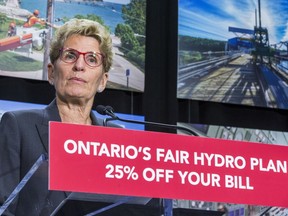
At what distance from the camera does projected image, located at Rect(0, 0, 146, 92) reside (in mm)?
4344

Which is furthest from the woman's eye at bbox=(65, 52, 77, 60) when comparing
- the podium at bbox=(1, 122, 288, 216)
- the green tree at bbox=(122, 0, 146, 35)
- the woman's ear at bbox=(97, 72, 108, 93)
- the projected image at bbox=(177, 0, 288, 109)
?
the podium at bbox=(1, 122, 288, 216)

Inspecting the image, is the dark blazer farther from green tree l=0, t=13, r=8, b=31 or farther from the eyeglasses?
green tree l=0, t=13, r=8, b=31

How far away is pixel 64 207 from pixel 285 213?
8.78ft

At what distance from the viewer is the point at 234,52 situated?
5008 millimetres

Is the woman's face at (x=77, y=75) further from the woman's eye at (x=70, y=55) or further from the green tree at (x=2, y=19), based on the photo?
the green tree at (x=2, y=19)

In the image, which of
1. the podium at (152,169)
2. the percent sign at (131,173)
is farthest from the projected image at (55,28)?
the percent sign at (131,173)

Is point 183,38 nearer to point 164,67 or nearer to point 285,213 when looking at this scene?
point 164,67

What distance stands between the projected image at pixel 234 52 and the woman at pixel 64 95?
0.72 meters

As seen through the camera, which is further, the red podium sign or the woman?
the woman

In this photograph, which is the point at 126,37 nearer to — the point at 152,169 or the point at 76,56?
the point at 76,56

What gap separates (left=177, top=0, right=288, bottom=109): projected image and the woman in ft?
2.36

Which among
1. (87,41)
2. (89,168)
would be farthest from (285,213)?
(89,168)

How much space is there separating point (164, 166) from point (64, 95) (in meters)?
1.94

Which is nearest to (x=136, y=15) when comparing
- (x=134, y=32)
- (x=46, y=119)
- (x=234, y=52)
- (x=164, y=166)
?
(x=134, y=32)
